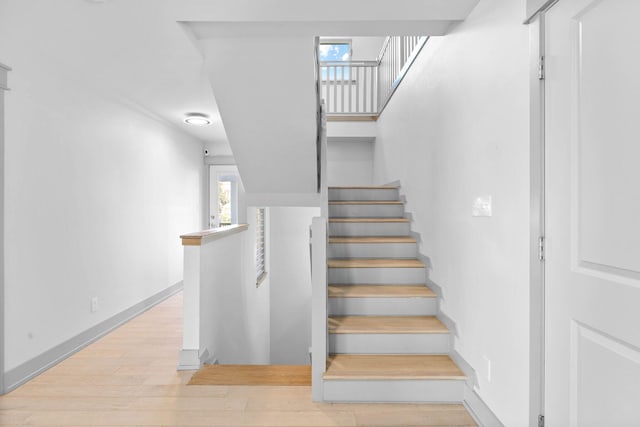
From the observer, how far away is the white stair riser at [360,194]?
416 centimetres

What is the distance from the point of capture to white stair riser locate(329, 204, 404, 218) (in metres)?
3.87

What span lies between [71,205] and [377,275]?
8.69ft

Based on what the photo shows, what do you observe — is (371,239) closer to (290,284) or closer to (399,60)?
(399,60)

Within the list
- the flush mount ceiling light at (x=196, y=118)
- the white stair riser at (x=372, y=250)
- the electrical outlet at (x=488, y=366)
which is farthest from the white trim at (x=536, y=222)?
the flush mount ceiling light at (x=196, y=118)

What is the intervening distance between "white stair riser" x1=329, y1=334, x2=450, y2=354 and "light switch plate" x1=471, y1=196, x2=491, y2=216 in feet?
3.11

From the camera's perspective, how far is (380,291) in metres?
2.79

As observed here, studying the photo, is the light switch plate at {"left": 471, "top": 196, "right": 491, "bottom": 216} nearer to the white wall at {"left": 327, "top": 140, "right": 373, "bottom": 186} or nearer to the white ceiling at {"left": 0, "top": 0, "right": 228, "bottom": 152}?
the white ceiling at {"left": 0, "top": 0, "right": 228, "bottom": 152}

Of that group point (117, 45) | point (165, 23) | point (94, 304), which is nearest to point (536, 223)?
point (165, 23)

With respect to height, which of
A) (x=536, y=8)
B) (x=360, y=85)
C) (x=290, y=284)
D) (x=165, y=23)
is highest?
(x=360, y=85)

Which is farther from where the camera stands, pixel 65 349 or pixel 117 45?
pixel 65 349

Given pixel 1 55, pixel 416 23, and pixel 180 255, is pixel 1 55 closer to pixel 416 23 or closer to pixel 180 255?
pixel 416 23

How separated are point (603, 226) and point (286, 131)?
233cm

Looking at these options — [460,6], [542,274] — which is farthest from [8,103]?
[542,274]

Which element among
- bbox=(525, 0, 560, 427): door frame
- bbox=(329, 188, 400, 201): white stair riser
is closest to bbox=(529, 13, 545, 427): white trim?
bbox=(525, 0, 560, 427): door frame
